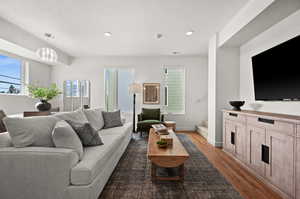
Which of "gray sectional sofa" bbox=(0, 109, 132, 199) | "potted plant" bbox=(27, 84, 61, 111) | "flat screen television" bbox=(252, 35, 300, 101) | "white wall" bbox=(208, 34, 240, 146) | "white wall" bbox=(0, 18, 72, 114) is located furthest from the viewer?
"white wall" bbox=(208, 34, 240, 146)

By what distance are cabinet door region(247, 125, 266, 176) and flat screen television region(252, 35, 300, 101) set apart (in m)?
0.58

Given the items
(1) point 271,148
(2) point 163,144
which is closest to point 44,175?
(2) point 163,144

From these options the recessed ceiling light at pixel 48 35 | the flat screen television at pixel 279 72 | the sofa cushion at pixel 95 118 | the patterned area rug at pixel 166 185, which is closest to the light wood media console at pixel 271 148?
the flat screen television at pixel 279 72

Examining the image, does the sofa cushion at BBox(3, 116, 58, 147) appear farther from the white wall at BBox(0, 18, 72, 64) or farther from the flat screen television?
the flat screen television

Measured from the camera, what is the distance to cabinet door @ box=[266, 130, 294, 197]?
1.76m

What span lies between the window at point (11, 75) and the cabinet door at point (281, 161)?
6.05 m

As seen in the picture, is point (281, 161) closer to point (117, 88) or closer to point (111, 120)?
point (111, 120)

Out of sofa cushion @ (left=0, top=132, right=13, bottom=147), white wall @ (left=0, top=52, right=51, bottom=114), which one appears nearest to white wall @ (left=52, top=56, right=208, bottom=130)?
white wall @ (left=0, top=52, right=51, bottom=114)

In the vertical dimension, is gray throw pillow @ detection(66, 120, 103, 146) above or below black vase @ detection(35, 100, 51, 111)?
below

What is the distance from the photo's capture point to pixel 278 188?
193cm

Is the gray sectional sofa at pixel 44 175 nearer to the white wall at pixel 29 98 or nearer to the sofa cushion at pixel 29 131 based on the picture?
the sofa cushion at pixel 29 131

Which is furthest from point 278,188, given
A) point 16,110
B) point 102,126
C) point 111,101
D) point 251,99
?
point 16,110

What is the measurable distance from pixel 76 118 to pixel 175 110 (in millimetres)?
4041

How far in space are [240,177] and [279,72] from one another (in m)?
1.64
